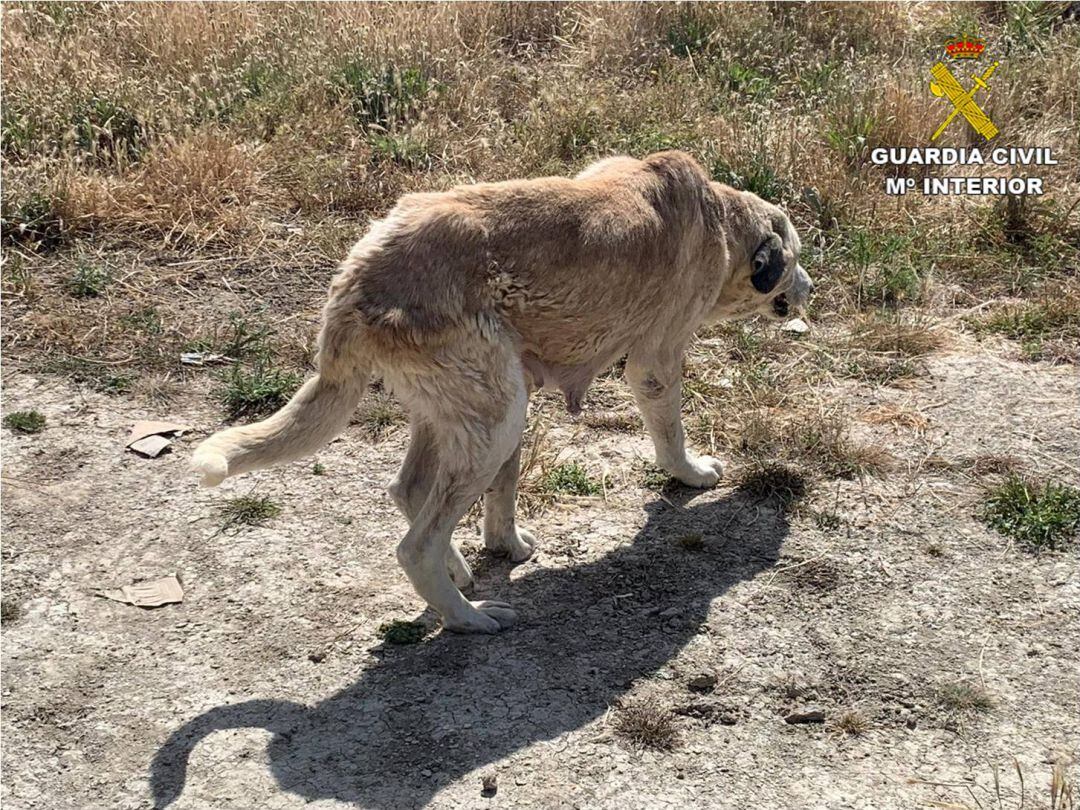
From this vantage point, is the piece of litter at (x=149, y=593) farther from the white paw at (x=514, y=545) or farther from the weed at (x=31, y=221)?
the weed at (x=31, y=221)

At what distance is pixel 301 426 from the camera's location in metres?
5.14

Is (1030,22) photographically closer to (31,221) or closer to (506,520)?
(506,520)

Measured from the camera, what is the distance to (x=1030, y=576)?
5.84m

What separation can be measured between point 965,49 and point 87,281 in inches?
302

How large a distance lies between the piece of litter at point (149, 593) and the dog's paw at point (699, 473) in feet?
8.36

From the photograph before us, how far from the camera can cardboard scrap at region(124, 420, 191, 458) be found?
686 centimetres

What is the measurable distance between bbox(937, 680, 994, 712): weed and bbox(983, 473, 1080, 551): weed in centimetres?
118

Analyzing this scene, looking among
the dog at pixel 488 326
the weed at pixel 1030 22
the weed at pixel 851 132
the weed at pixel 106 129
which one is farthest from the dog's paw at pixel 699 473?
the weed at pixel 1030 22

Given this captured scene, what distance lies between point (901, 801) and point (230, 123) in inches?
296

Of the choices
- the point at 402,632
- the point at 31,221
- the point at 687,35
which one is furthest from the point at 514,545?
the point at 687,35

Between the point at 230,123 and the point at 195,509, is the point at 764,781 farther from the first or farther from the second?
the point at 230,123

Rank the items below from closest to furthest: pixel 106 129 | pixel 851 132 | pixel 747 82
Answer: pixel 106 129 → pixel 851 132 → pixel 747 82

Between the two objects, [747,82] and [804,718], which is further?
[747,82]

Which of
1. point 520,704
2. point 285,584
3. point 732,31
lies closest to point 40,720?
point 285,584
